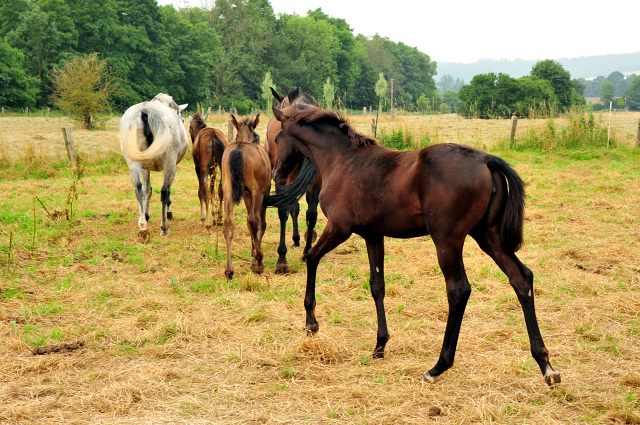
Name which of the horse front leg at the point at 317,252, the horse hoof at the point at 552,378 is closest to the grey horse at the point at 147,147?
the horse front leg at the point at 317,252

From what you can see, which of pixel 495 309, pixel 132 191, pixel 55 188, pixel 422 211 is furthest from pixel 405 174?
pixel 55 188

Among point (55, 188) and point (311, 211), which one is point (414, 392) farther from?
point (55, 188)

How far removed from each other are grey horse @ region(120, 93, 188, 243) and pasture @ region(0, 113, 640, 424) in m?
0.58

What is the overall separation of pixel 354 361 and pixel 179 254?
12.0 feet

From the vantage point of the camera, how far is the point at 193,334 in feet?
13.9

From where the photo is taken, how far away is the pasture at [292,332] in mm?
3096

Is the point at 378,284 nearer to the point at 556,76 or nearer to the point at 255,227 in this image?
the point at 255,227

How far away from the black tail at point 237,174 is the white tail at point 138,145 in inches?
85.7

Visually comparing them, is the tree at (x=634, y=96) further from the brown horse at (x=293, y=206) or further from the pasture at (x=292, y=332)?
the pasture at (x=292, y=332)

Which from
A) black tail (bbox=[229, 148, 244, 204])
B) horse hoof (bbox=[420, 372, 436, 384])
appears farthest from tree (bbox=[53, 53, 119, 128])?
horse hoof (bbox=[420, 372, 436, 384])

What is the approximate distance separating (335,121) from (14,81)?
4513 centimetres

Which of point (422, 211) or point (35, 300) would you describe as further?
point (35, 300)

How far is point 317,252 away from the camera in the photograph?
393 cm

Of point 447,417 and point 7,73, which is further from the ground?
point 7,73
